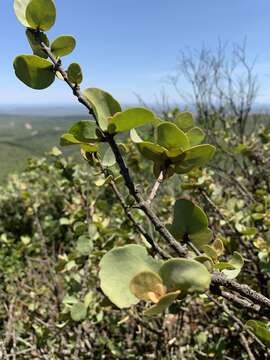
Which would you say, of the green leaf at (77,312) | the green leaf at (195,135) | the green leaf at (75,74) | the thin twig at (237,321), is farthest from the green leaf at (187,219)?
the green leaf at (77,312)

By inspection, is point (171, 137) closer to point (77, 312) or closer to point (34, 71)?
point (34, 71)

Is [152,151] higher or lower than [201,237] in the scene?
higher

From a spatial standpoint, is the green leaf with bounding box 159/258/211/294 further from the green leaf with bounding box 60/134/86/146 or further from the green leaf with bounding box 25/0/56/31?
the green leaf with bounding box 25/0/56/31

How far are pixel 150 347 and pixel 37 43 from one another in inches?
67.6

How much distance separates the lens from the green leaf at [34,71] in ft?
1.81

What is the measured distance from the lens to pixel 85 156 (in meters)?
0.65

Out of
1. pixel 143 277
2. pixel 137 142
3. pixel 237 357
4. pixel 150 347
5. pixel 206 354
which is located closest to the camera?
pixel 143 277

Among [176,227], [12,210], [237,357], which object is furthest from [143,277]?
[12,210]

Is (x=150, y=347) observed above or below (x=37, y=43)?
below

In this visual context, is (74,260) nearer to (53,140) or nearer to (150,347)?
(150,347)

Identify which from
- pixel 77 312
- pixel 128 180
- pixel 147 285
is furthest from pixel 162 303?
pixel 77 312

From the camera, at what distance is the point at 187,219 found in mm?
591

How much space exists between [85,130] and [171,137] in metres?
0.12

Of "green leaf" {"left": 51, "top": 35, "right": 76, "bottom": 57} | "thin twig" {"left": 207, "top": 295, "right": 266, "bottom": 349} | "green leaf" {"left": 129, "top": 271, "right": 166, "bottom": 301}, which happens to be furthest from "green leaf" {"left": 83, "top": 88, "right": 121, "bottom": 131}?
"thin twig" {"left": 207, "top": 295, "right": 266, "bottom": 349}
